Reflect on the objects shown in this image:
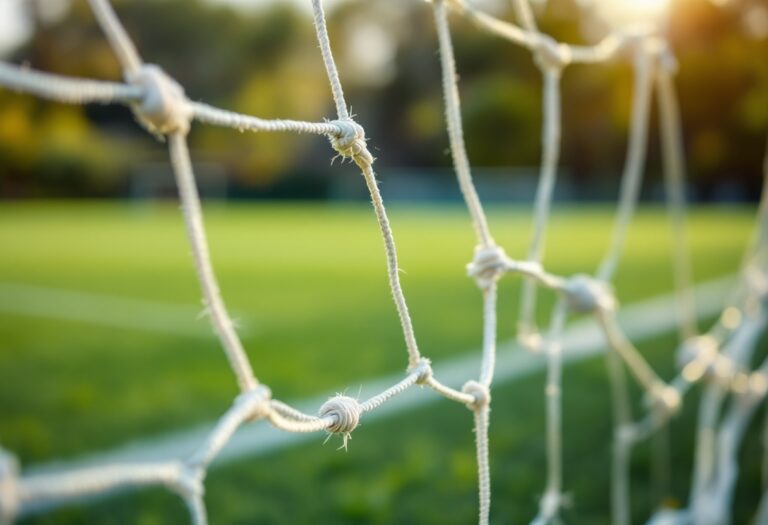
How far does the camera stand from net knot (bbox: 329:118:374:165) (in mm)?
538

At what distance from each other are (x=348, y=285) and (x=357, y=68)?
15470mm

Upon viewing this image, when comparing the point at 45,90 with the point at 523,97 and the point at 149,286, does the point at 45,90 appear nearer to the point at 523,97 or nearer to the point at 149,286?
the point at 149,286

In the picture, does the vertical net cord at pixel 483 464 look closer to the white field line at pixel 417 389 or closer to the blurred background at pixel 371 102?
the white field line at pixel 417 389

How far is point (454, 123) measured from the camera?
0.71 meters

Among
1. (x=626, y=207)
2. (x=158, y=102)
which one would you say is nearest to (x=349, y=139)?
(x=158, y=102)

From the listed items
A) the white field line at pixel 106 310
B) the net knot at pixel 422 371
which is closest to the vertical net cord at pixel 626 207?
the net knot at pixel 422 371

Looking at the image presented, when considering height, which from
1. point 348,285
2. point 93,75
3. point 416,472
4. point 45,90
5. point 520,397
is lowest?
point 45,90

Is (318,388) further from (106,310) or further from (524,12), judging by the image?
(106,310)

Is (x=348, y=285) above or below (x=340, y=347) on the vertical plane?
above

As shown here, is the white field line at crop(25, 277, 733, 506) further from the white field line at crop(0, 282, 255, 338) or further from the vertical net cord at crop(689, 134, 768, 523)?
the white field line at crop(0, 282, 255, 338)

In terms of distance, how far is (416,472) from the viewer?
1.26m

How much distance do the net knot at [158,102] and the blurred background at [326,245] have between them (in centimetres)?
26

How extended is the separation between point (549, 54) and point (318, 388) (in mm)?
1144

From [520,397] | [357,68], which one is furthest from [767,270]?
[357,68]
